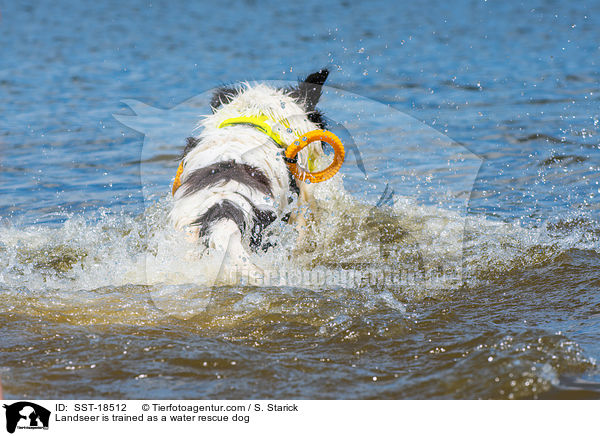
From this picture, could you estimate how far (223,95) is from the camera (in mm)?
4559

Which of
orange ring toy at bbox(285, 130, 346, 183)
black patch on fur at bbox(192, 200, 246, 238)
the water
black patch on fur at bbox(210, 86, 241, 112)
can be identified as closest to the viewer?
the water

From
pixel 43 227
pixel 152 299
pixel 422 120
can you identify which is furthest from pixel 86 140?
pixel 152 299

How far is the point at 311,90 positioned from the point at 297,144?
97 cm

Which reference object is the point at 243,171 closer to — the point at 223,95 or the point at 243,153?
the point at 243,153

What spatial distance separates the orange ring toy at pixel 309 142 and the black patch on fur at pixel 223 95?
799mm

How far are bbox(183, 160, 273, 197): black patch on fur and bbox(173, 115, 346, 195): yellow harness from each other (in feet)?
0.95

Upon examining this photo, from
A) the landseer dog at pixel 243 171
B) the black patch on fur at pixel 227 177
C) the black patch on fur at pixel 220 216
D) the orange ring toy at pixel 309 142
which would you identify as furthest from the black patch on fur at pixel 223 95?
the black patch on fur at pixel 220 216

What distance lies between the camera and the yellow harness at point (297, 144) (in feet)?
12.4

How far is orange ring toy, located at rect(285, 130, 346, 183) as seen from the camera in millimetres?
3766
